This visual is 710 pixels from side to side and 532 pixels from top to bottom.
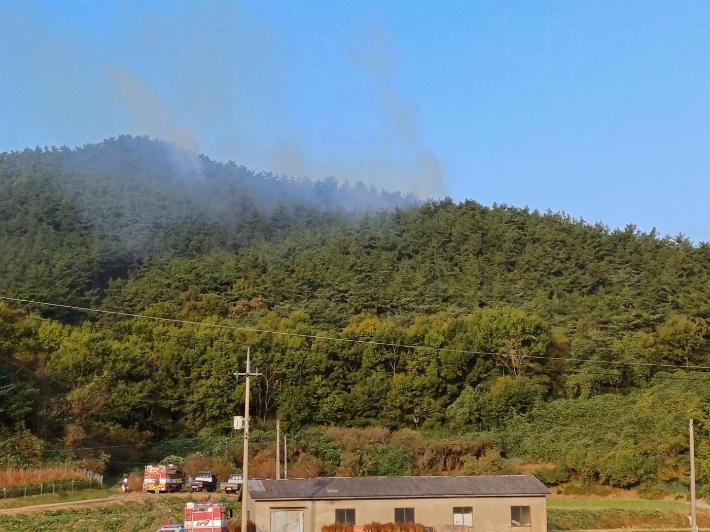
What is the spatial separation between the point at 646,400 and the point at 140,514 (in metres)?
37.8

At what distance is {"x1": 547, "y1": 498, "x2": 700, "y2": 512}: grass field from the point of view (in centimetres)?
4406

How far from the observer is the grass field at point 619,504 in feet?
145

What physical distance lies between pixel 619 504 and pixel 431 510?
18519 mm

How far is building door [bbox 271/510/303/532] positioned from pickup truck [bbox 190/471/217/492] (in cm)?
1742

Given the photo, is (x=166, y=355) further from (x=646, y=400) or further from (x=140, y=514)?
(x=646, y=400)

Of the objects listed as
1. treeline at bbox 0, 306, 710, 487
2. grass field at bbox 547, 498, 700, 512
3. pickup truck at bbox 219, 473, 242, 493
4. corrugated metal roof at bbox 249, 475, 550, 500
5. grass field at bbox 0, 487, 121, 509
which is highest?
treeline at bbox 0, 306, 710, 487

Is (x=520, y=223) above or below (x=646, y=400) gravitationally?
above

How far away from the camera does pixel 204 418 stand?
64.6 metres

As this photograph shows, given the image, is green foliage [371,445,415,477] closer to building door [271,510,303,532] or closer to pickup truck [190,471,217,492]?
pickup truck [190,471,217,492]

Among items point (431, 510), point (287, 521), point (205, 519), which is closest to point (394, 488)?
point (431, 510)

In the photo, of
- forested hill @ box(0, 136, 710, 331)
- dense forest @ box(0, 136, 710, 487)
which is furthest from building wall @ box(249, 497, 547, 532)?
forested hill @ box(0, 136, 710, 331)

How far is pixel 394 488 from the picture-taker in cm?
3225

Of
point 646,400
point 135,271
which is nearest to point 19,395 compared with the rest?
point 646,400

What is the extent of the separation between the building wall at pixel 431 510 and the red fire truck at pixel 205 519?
147 centimetres
